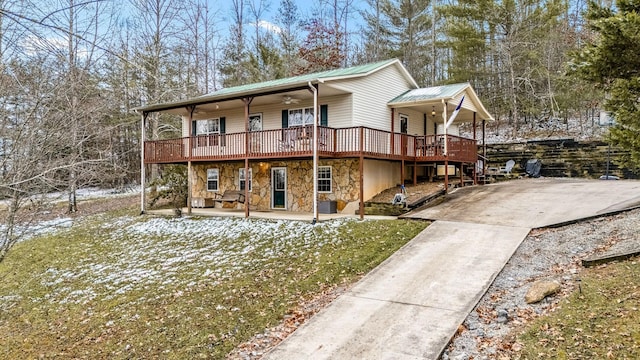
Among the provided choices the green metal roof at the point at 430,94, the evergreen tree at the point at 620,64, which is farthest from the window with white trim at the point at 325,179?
the evergreen tree at the point at 620,64

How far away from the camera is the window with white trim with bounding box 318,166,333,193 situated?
14.9 meters

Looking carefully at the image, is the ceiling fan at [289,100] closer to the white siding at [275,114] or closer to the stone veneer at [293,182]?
the white siding at [275,114]

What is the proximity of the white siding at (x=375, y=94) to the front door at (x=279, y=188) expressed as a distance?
3.68 metres

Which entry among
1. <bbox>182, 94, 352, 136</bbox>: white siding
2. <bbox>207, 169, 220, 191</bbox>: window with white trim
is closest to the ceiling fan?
<bbox>182, 94, 352, 136</bbox>: white siding

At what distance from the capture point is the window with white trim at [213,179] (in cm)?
1820

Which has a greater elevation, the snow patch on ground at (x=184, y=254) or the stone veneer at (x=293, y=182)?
the stone veneer at (x=293, y=182)

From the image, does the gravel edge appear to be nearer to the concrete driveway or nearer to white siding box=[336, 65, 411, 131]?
the concrete driveway

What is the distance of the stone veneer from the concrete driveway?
2.93m

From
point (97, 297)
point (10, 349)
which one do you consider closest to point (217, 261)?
point (97, 297)

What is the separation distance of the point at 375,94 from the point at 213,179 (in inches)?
323

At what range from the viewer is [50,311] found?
8.16m

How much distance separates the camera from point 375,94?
15492 mm

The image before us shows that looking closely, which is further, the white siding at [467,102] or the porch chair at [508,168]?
the porch chair at [508,168]

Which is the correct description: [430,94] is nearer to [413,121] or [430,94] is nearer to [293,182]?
[413,121]
